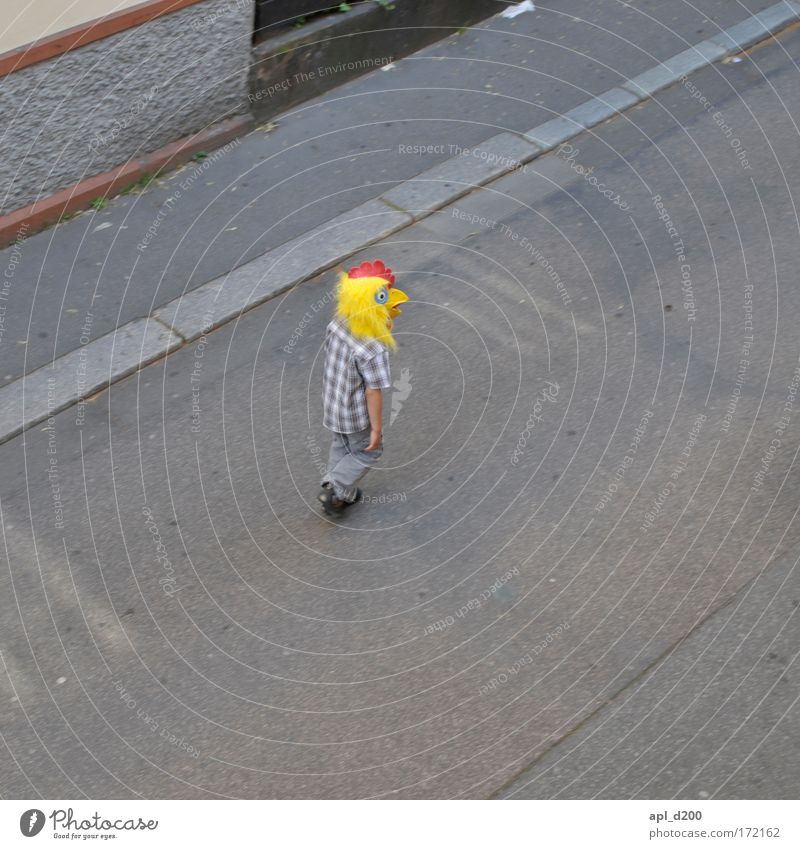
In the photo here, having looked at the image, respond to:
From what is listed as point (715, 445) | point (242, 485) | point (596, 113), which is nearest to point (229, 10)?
point (596, 113)

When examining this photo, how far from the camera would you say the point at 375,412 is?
16.8 ft

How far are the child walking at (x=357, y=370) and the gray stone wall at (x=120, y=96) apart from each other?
3.36 meters

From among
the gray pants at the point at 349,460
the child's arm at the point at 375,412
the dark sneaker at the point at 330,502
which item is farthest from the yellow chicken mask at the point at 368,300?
the dark sneaker at the point at 330,502

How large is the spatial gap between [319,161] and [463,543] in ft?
11.4

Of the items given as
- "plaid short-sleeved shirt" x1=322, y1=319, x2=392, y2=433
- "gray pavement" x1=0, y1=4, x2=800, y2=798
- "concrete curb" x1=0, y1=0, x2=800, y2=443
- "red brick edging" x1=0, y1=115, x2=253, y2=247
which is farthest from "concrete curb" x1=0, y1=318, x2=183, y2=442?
"plaid short-sleeved shirt" x1=322, y1=319, x2=392, y2=433

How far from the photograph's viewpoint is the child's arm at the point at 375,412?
507 centimetres

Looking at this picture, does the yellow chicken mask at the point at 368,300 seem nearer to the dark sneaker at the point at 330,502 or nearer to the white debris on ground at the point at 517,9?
the dark sneaker at the point at 330,502

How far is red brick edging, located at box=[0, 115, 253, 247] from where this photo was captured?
756cm

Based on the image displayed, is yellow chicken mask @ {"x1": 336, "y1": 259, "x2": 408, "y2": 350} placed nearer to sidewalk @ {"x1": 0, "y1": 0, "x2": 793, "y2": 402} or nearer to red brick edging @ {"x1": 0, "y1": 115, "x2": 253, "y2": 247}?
sidewalk @ {"x1": 0, "y1": 0, "x2": 793, "y2": 402}

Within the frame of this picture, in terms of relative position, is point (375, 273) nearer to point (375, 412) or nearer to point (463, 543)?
point (375, 412)

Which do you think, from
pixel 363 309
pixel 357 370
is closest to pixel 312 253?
pixel 357 370

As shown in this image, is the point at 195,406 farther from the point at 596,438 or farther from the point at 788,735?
the point at 788,735

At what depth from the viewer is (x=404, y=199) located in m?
7.59

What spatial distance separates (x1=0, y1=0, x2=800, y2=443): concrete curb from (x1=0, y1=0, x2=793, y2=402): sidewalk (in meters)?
0.09
